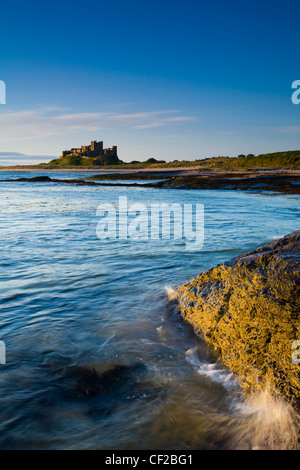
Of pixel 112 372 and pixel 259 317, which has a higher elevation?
pixel 259 317

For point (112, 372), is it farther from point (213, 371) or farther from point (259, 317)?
point (259, 317)

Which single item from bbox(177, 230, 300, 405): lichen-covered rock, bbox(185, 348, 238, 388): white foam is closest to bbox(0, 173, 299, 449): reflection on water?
bbox(185, 348, 238, 388): white foam

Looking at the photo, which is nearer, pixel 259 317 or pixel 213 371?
pixel 259 317

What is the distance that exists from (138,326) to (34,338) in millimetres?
1441

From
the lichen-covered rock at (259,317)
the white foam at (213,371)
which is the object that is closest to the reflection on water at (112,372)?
the white foam at (213,371)

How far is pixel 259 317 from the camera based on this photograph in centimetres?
351

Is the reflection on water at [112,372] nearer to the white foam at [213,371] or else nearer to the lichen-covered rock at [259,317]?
the white foam at [213,371]

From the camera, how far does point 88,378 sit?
3.57 m

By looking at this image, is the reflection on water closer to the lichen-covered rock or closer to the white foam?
the white foam

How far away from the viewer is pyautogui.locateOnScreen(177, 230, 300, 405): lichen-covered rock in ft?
10.5

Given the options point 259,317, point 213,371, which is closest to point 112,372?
point 213,371

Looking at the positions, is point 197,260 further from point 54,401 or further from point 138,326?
point 54,401

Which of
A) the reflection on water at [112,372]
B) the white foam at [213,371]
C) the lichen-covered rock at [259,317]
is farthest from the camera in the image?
the white foam at [213,371]

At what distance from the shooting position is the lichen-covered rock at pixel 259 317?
320 cm
